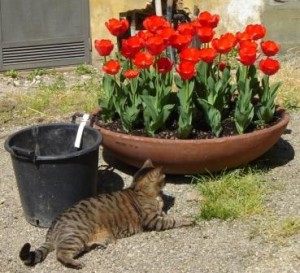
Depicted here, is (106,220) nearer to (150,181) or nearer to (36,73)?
(150,181)

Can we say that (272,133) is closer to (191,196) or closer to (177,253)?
(191,196)

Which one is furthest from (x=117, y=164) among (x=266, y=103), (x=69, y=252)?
(x=69, y=252)

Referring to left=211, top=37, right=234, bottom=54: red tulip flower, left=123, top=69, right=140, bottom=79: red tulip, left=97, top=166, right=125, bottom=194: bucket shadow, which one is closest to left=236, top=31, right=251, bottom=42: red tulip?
left=211, top=37, right=234, bottom=54: red tulip flower

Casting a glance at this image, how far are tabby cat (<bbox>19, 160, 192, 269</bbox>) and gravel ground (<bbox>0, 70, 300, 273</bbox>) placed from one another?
5 centimetres

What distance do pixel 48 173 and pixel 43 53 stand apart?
438cm

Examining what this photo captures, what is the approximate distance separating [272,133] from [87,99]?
2.71m

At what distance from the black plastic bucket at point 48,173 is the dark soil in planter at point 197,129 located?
436 millimetres

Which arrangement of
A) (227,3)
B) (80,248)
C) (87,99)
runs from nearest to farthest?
(80,248) < (87,99) < (227,3)

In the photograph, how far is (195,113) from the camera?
5.62 meters

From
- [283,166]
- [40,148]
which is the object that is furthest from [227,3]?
[40,148]

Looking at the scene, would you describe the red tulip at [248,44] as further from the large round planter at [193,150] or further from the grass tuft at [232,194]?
the grass tuft at [232,194]

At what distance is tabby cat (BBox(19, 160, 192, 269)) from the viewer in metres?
4.63

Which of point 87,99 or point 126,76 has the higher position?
point 126,76

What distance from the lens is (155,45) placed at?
17.0 ft
